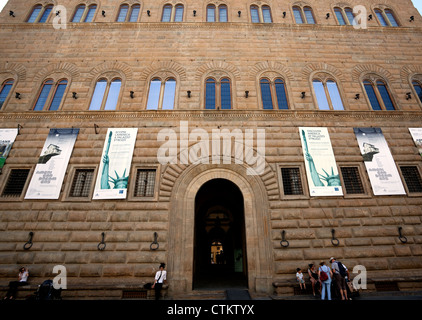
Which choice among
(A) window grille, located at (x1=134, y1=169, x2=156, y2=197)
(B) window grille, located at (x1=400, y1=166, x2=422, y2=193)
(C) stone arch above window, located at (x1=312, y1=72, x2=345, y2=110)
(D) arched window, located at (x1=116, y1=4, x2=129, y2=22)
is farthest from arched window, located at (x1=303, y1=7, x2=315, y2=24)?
(A) window grille, located at (x1=134, y1=169, x2=156, y2=197)

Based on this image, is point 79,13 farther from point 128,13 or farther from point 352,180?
point 352,180

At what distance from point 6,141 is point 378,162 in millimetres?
18511

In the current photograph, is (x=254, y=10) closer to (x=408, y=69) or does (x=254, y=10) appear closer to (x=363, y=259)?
(x=408, y=69)

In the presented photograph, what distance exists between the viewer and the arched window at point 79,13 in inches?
568

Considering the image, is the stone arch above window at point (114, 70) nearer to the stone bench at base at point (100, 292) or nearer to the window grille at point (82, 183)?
the window grille at point (82, 183)

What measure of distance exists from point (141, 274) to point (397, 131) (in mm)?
14286

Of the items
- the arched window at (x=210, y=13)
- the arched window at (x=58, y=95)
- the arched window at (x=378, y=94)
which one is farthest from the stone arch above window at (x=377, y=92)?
the arched window at (x=58, y=95)

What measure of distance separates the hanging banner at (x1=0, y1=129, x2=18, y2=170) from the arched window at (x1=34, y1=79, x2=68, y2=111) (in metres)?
1.74

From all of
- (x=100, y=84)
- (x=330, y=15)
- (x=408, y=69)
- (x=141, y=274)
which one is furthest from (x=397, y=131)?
(x=100, y=84)

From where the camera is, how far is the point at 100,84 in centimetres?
1184

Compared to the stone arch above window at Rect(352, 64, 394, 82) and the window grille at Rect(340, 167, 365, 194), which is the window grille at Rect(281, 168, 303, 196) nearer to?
the window grille at Rect(340, 167, 365, 194)

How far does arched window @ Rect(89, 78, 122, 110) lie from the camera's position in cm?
1120
